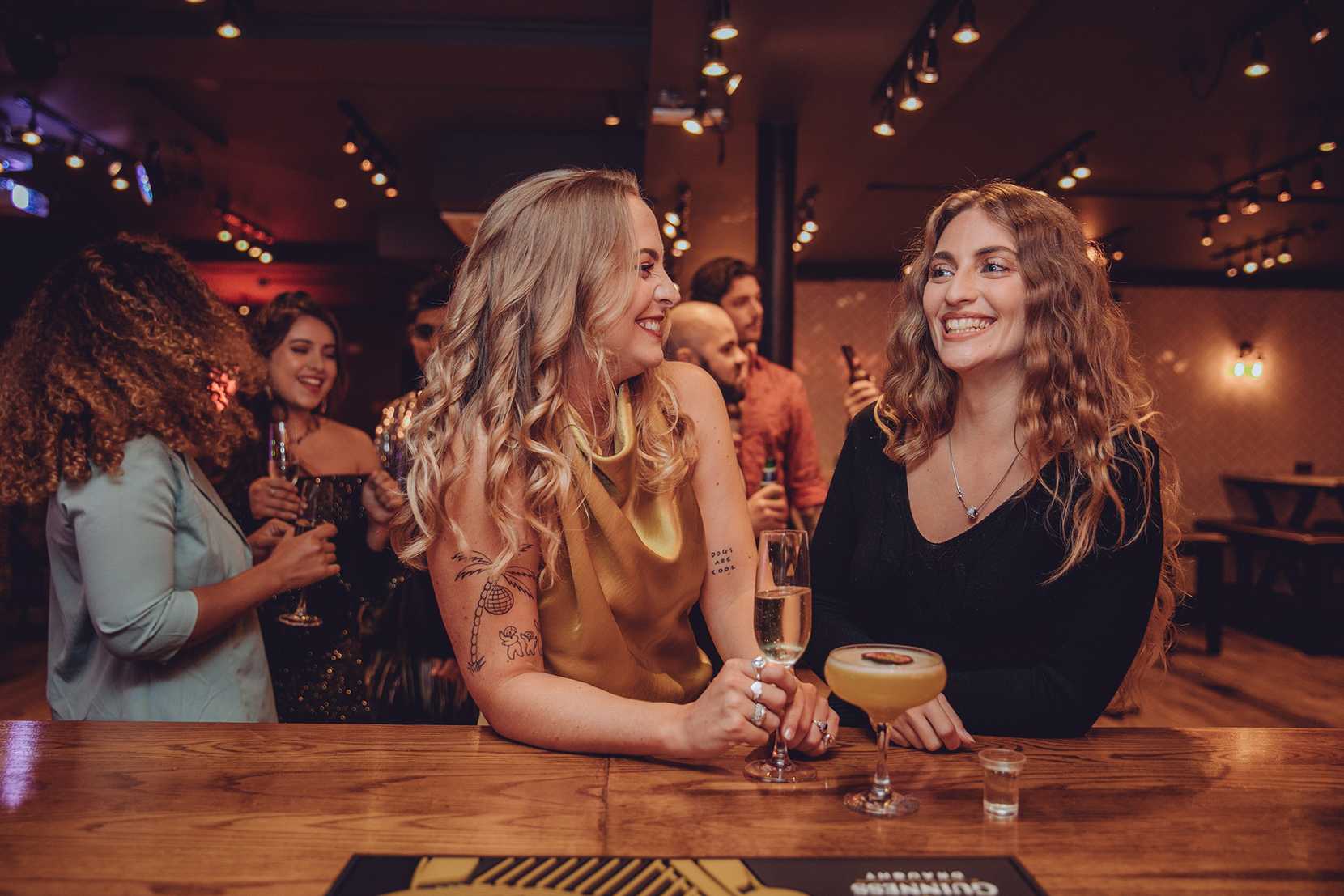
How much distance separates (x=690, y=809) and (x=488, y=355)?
0.83 meters

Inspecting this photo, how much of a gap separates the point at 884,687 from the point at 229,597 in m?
1.35

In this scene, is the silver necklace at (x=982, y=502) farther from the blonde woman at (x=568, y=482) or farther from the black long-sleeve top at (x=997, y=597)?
the blonde woman at (x=568, y=482)

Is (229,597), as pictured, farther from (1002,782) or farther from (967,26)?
(967,26)

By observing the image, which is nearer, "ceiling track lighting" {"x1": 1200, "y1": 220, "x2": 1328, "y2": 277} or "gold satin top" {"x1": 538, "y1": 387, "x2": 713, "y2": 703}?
"gold satin top" {"x1": 538, "y1": 387, "x2": 713, "y2": 703}

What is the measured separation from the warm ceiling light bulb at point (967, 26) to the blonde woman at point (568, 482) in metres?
2.54

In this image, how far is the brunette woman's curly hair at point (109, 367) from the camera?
1726mm

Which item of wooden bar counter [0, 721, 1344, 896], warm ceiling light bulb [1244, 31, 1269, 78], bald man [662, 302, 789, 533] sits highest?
warm ceiling light bulb [1244, 31, 1269, 78]

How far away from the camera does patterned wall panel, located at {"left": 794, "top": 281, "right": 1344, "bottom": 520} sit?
34.3 ft

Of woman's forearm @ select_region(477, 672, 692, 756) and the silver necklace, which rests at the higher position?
the silver necklace

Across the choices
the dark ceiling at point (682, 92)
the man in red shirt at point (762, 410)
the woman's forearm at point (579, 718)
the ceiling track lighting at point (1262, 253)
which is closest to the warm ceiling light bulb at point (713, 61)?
the dark ceiling at point (682, 92)

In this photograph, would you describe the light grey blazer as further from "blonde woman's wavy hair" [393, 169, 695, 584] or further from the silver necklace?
the silver necklace

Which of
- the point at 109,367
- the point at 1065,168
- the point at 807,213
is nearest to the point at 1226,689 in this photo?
the point at 1065,168

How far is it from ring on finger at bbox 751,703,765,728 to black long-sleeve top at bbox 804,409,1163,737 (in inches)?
Answer: 15.4

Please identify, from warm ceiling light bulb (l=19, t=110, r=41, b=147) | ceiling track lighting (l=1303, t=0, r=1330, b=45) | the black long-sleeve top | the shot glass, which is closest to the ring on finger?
the shot glass
